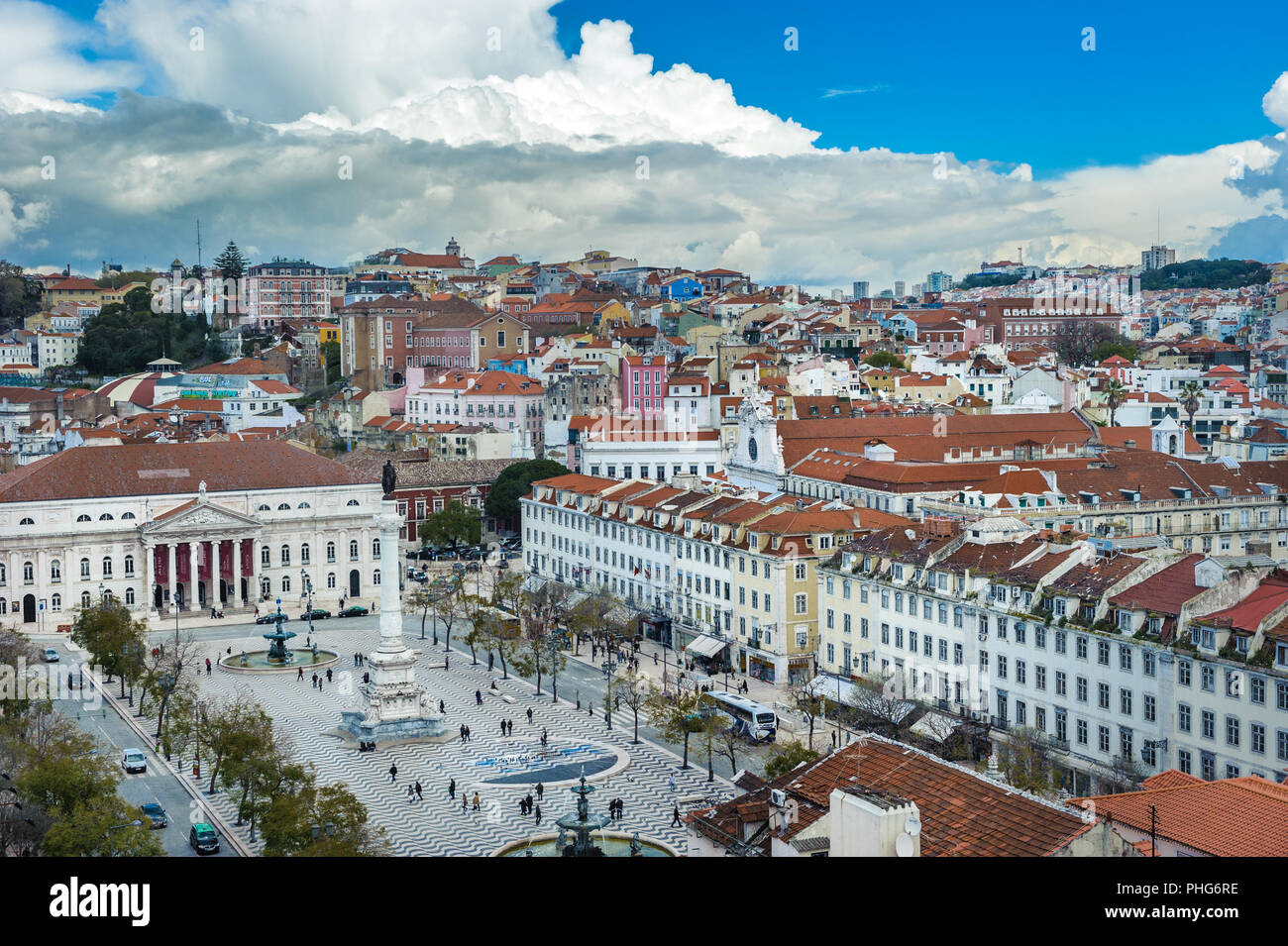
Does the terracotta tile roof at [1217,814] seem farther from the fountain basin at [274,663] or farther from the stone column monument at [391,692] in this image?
the fountain basin at [274,663]

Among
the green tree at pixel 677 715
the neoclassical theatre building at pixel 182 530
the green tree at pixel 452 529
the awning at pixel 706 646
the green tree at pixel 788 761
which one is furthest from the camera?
the green tree at pixel 452 529

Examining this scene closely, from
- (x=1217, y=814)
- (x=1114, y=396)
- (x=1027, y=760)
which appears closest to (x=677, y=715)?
(x=1027, y=760)

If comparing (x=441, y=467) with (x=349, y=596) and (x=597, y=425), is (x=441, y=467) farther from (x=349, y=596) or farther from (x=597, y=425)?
(x=349, y=596)

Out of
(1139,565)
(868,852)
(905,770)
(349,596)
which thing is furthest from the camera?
(349,596)

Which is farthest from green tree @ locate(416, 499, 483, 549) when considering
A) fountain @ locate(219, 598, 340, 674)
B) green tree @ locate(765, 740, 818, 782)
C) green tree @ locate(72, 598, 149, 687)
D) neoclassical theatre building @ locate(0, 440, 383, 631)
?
green tree @ locate(765, 740, 818, 782)

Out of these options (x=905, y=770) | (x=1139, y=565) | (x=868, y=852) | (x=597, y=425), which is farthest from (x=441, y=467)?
(x=868, y=852)

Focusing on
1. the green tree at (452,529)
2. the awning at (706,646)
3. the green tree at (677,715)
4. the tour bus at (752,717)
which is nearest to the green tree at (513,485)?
the green tree at (452,529)
